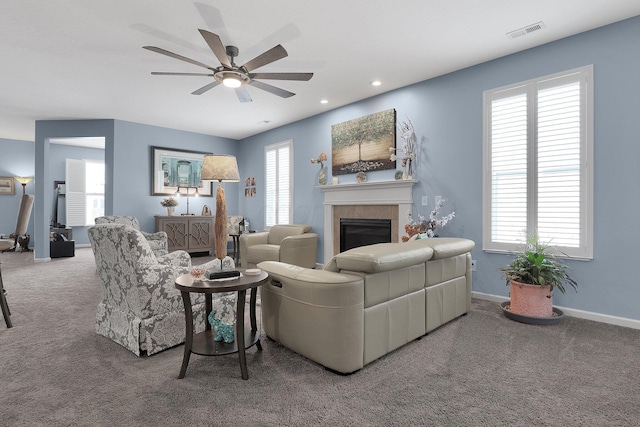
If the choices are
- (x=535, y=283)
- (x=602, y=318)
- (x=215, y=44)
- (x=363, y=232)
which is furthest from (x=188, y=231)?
(x=602, y=318)

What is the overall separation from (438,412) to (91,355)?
2.37m

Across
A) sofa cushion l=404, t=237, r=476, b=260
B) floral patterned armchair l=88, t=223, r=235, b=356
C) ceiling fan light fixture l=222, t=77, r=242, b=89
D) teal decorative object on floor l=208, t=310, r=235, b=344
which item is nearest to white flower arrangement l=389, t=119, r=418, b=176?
sofa cushion l=404, t=237, r=476, b=260

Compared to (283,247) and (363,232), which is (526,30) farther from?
(283,247)

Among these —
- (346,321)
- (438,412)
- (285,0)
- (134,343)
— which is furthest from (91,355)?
(285,0)

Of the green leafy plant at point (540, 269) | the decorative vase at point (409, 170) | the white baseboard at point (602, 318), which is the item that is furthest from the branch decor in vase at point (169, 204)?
the white baseboard at point (602, 318)

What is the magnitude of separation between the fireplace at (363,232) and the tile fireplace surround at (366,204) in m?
0.07

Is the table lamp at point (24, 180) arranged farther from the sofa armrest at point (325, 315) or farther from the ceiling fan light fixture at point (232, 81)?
the sofa armrest at point (325, 315)

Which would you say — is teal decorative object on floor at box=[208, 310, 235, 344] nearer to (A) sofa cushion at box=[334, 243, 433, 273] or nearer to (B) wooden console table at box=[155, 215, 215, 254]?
(A) sofa cushion at box=[334, 243, 433, 273]

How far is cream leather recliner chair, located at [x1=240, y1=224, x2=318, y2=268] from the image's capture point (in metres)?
5.29

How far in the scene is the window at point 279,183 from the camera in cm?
666

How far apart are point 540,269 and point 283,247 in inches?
134

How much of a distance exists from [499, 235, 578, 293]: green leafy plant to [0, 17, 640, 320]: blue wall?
14cm

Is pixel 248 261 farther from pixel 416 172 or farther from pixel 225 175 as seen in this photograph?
pixel 416 172

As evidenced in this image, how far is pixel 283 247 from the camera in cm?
527
